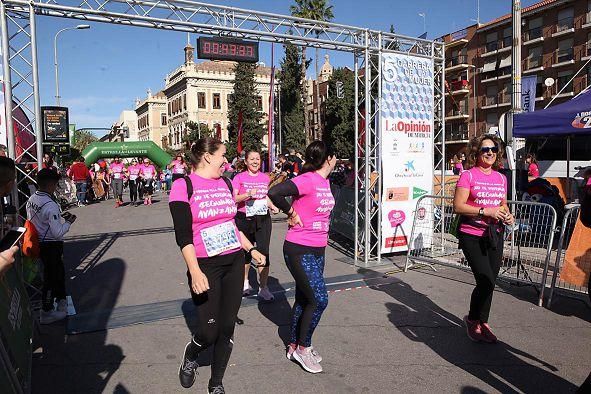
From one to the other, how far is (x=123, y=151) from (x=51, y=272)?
91.7 ft

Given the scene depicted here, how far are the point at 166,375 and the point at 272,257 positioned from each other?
496 cm

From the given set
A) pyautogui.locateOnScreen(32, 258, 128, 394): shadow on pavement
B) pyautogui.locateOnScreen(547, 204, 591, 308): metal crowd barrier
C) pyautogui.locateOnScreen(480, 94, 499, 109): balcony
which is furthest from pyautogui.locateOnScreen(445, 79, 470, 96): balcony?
pyautogui.locateOnScreen(32, 258, 128, 394): shadow on pavement

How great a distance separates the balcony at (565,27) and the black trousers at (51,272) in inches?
1813

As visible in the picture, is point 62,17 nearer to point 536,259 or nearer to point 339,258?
point 339,258

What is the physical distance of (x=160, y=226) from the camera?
1295cm

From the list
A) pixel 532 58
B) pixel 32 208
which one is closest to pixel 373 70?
pixel 32 208

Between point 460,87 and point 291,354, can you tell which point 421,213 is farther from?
point 460,87

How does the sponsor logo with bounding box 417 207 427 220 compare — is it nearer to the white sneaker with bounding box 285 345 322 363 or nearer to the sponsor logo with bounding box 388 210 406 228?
the sponsor logo with bounding box 388 210 406 228

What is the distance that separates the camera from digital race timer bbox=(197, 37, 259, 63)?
7.30 m

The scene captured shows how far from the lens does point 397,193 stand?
8133 mm

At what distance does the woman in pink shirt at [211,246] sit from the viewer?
10.5 feet

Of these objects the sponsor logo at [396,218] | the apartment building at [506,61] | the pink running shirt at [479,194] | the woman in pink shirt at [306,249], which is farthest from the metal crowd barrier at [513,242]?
the apartment building at [506,61]

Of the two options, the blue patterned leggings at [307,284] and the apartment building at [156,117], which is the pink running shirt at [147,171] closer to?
the blue patterned leggings at [307,284]

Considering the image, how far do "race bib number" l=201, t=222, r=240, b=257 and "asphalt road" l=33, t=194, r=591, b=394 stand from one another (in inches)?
47.1
